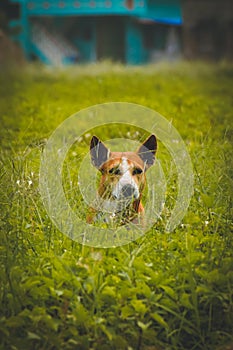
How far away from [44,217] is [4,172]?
482 mm

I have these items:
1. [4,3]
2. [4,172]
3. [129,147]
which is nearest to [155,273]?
[4,172]

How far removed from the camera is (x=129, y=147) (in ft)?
19.5

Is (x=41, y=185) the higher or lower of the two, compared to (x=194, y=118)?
higher

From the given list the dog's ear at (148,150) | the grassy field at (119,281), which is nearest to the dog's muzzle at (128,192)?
the grassy field at (119,281)

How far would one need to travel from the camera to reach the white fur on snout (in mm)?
4172

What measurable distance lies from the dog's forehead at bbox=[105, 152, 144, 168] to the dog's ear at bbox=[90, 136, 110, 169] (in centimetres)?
5

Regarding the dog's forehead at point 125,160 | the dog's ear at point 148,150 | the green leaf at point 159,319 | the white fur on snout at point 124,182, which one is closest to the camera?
the green leaf at point 159,319

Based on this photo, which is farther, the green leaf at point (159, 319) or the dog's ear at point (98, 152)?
the dog's ear at point (98, 152)

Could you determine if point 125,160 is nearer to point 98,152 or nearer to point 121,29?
point 98,152

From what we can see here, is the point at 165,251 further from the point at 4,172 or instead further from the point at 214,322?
the point at 4,172

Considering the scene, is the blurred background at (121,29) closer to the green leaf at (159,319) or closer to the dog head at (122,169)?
the dog head at (122,169)

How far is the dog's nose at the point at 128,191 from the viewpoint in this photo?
4180mm

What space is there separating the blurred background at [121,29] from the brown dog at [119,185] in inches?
562

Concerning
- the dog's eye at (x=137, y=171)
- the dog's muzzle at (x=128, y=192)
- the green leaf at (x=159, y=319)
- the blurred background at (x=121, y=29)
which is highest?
the dog's eye at (x=137, y=171)
